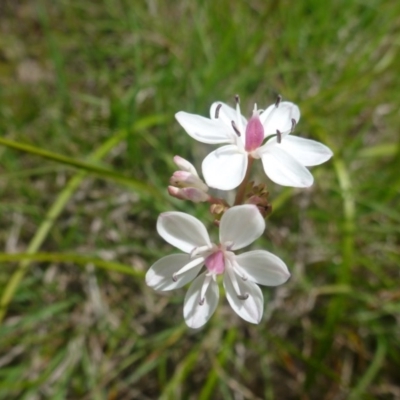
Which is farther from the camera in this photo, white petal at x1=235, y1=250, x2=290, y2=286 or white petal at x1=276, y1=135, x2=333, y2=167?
white petal at x1=276, y1=135, x2=333, y2=167

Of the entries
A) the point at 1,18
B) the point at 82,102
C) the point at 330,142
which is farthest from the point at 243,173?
the point at 1,18

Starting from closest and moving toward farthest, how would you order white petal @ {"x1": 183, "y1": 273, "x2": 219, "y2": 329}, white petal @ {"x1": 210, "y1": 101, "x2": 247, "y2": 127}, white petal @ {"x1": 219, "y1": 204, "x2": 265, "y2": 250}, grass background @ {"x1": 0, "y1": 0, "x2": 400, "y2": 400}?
white petal @ {"x1": 219, "y1": 204, "x2": 265, "y2": 250}, white petal @ {"x1": 183, "y1": 273, "x2": 219, "y2": 329}, white petal @ {"x1": 210, "y1": 101, "x2": 247, "y2": 127}, grass background @ {"x1": 0, "y1": 0, "x2": 400, "y2": 400}

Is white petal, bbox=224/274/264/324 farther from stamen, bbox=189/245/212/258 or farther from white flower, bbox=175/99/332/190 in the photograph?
white flower, bbox=175/99/332/190

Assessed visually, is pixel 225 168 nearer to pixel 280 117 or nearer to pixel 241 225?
pixel 241 225

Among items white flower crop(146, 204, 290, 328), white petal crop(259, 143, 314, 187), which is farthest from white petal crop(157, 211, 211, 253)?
white petal crop(259, 143, 314, 187)

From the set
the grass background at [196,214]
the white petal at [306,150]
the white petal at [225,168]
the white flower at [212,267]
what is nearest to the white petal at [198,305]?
the white flower at [212,267]

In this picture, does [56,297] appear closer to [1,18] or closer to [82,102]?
[82,102]

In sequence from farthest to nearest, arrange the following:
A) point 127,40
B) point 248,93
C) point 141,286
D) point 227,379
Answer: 1. point 127,40
2. point 248,93
3. point 141,286
4. point 227,379

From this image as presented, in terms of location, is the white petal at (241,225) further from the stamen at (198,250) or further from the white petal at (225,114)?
the white petal at (225,114)

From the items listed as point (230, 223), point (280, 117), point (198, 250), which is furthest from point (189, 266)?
point (280, 117)
